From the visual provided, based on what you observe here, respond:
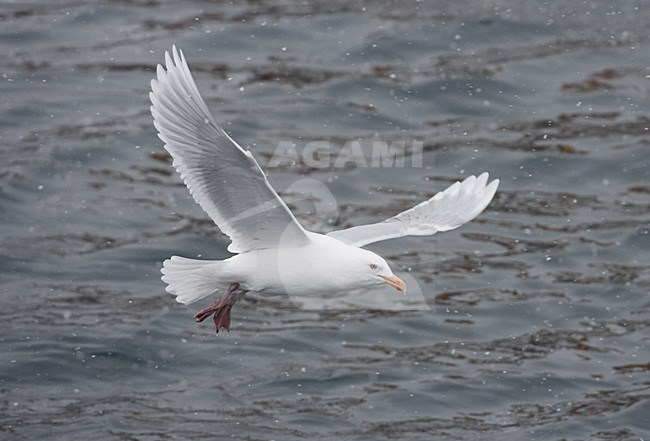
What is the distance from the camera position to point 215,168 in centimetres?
834

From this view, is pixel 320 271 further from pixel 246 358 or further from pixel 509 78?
pixel 509 78

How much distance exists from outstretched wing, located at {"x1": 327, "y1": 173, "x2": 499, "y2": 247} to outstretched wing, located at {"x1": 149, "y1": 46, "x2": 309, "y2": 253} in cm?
83

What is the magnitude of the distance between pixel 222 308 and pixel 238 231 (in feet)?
1.94

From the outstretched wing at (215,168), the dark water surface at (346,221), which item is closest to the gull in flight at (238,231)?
the outstretched wing at (215,168)

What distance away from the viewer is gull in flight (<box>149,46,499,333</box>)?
8094 mm

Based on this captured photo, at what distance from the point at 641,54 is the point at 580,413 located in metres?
6.15

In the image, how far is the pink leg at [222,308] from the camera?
8.95m

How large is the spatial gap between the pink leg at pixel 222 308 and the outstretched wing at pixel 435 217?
84cm

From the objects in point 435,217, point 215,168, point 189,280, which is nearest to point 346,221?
point 435,217

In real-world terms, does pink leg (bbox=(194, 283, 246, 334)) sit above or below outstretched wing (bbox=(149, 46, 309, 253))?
below

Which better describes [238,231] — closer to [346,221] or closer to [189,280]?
[189,280]

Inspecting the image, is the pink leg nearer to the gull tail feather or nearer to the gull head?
the gull tail feather

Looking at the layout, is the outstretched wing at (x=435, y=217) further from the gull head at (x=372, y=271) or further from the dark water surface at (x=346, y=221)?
the dark water surface at (x=346, y=221)

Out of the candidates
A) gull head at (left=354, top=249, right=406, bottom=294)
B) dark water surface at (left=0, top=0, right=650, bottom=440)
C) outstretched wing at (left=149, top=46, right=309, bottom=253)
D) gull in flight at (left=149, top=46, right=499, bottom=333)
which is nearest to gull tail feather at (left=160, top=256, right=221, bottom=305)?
gull in flight at (left=149, top=46, right=499, bottom=333)
